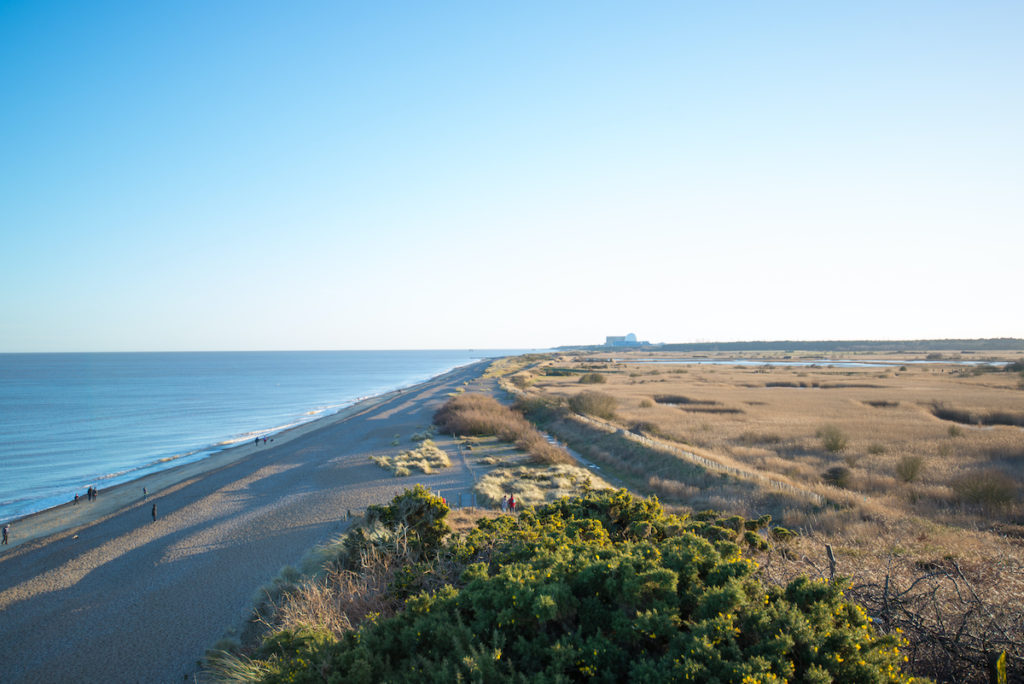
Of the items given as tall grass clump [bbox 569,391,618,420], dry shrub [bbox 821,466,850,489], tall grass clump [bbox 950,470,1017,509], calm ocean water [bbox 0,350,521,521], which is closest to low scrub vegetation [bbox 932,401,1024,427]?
dry shrub [bbox 821,466,850,489]

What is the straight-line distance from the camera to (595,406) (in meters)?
36.2

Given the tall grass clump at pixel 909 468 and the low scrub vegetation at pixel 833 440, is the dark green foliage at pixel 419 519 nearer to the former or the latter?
the tall grass clump at pixel 909 468

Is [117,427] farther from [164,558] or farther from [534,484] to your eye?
[534,484]

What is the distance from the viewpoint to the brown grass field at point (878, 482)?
576 cm

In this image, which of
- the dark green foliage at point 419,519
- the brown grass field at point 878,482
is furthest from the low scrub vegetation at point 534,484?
the dark green foliage at point 419,519

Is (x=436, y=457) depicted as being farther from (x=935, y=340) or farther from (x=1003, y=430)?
(x=935, y=340)

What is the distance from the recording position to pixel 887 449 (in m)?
21.5

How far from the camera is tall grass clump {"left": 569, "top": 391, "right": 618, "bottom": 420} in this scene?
3541cm

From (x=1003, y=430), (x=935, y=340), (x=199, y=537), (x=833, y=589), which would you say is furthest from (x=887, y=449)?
(x=935, y=340)

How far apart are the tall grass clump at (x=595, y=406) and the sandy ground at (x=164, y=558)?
11.8 m

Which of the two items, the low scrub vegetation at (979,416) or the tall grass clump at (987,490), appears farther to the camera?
the low scrub vegetation at (979,416)

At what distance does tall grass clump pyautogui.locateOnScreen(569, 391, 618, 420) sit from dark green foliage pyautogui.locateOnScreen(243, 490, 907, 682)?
96.8ft

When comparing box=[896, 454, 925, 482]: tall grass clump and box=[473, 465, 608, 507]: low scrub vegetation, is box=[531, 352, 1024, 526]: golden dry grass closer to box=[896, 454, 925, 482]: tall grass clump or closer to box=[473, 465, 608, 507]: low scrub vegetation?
box=[896, 454, 925, 482]: tall grass clump

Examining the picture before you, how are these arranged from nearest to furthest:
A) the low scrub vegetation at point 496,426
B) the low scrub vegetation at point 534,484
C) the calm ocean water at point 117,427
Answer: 1. the low scrub vegetation at point 534,484
2. the low scrub vegetation at point 496,426
3. the calm ocean water at point 117,427
